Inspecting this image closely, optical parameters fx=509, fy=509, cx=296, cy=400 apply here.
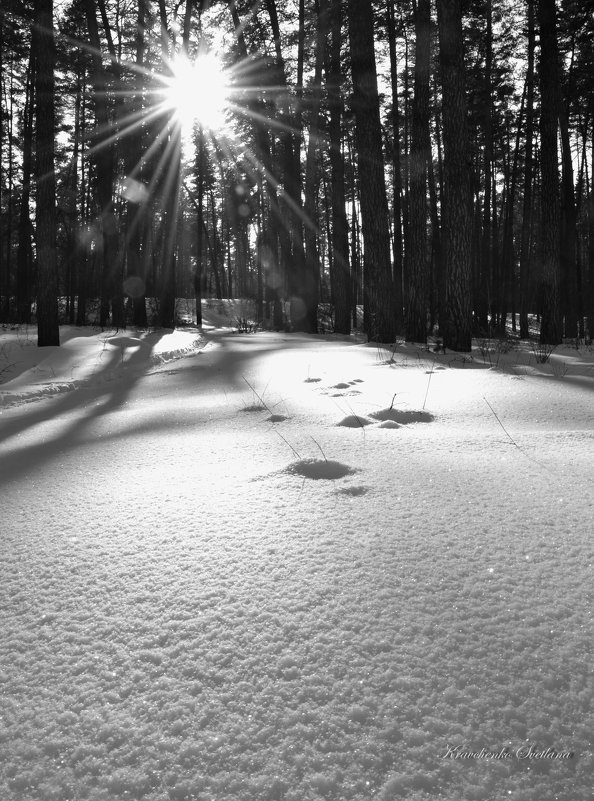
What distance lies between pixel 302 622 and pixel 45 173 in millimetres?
8242

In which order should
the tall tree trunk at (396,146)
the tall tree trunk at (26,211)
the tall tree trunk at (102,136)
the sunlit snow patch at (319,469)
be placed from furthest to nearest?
the tall tree trunk at (26,211), the tall tree trunk at (396,146), the tall tree trunk at (102,136), the sunlit snow patch at (319,469)

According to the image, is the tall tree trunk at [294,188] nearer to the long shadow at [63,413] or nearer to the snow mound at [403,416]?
the long shadow at [63,413]

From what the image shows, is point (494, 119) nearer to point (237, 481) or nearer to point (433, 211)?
point (433, 211)

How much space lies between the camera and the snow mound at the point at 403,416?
7.30ft

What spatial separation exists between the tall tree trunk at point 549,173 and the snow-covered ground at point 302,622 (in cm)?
784

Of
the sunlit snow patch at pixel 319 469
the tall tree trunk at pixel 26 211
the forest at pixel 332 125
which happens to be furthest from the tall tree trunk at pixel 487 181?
the sunlit snow patch at pixel 319 469

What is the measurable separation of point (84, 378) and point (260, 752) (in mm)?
4722

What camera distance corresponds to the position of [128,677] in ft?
2.19

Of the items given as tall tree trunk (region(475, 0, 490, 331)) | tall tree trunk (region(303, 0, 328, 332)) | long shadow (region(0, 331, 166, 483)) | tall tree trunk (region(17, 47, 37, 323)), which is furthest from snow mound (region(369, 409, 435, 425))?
tall tree trunk (region(17, 47, 37, 323))

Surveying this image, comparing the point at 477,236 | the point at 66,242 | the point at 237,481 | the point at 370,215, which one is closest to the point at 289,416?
the point at 237,481

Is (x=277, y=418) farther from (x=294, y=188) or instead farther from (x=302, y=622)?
(x=294, y=188)

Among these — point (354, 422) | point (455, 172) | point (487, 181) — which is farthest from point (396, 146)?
point (354, 422)

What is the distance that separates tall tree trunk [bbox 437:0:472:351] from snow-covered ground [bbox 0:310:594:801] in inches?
188

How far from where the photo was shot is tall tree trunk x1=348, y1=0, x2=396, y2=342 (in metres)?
6.59
